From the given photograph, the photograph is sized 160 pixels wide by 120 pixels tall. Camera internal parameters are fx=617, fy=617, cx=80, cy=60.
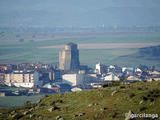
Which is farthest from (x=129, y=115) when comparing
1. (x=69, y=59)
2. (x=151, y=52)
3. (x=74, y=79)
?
(x=151, y=52)

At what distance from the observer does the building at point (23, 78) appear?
109 m

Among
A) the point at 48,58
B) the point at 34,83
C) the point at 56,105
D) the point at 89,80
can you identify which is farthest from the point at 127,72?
the point at 56,105

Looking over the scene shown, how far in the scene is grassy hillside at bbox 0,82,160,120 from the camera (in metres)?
18.6

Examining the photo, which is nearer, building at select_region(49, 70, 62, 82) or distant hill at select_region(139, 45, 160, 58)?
building at select_region(49, 70, 62, 82)

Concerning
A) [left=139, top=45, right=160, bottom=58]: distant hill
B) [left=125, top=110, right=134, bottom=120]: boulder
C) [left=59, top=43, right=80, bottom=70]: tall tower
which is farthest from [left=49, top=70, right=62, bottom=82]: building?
[left=125, top=110, right=134, bottom=120]: boulder

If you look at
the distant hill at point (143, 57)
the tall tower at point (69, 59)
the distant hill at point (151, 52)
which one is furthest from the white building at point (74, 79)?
the distant hill at point (151, 52)

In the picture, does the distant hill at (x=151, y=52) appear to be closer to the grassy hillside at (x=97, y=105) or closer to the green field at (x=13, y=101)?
the green field at (x=13, y=101)

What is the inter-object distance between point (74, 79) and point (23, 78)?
30.9ft

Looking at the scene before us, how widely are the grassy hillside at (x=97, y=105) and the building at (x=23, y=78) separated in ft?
280

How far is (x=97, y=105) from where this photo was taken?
20.2 meters

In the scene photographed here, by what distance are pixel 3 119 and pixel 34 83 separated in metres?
88.4

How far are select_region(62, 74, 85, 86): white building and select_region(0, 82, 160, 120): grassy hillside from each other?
87454 millimetres

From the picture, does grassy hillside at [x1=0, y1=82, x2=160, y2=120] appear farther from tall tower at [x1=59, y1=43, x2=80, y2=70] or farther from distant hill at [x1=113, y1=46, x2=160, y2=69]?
distant hill at [x1=113, y1=46, x2=160, y2=69]

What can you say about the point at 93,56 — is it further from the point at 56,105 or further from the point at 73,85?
the point at 56,105
